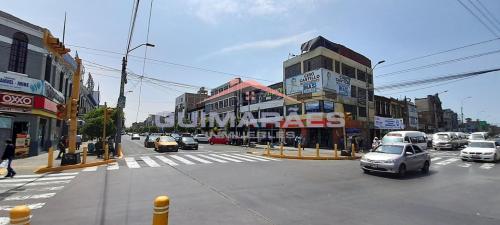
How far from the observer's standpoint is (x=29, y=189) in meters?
9.70

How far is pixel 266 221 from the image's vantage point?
20.9 feet

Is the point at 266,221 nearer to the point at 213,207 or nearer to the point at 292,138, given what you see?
the point at 213,207

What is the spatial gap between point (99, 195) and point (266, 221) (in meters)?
5.26

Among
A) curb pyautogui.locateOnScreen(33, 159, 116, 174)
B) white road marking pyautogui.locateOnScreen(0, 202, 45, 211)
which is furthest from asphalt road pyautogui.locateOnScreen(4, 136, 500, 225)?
curb pyautogui.locateOnScreen(33, 159, 116, 174)

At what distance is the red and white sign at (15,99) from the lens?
18869 mm

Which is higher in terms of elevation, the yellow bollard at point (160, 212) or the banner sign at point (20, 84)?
the banner sign at point (20, 84)

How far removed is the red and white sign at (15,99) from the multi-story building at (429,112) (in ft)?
230

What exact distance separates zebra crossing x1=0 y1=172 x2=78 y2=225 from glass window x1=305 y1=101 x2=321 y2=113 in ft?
92.1

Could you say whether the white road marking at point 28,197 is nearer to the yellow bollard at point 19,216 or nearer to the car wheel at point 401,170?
the yellow bollard at point 19,216

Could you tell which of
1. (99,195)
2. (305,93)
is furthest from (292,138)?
(99,195)

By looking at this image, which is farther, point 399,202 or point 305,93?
point 305,93

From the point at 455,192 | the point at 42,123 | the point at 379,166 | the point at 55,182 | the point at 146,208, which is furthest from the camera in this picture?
the point at 42,123

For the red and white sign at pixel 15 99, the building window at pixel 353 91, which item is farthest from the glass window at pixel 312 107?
the red and white sign at pixel 15 99

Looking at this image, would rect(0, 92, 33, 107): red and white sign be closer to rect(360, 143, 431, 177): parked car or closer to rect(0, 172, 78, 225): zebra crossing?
rect(0, 172, 78, 225): zebra crossing
